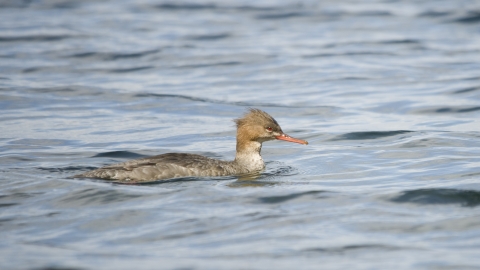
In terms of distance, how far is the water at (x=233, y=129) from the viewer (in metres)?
9.22

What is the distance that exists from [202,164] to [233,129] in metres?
3.70

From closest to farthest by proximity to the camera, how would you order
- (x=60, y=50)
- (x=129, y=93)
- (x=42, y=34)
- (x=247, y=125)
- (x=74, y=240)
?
1. (x=74, y=240)
2. (x=247, y=125)
3. (x=129, y=93)
4. (x=60, y=50)
5. (x=42, y=34)

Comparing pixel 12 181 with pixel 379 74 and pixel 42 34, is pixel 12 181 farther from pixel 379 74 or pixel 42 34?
pixel 42 34

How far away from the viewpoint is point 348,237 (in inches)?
370

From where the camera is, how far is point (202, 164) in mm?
11891

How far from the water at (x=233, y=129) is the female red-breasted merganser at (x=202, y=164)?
213 millimetres

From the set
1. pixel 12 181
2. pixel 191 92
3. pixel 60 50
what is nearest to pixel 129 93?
pixel 191 92

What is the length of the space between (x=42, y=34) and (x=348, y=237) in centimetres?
1740

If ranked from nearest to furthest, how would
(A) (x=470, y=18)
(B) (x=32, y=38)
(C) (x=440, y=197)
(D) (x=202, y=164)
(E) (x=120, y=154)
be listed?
(C) (x=440, y=197) < (D) (x=202, y=164) < (E) (x=120, y=154) < (B) (x=32, y=38) < (A) (x=470, y=18)


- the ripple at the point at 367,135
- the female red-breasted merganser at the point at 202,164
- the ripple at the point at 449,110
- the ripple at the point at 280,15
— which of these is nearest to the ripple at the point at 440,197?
the female red-breasted merganser at the point at 202,164

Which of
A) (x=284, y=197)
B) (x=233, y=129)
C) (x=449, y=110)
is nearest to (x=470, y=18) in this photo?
(x=449, y=110)

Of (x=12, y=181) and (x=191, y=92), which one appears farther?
(x=191, y=92)

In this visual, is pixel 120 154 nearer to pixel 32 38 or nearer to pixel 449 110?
pixel 449 110

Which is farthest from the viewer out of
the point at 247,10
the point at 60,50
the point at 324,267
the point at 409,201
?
the point at 247,10
